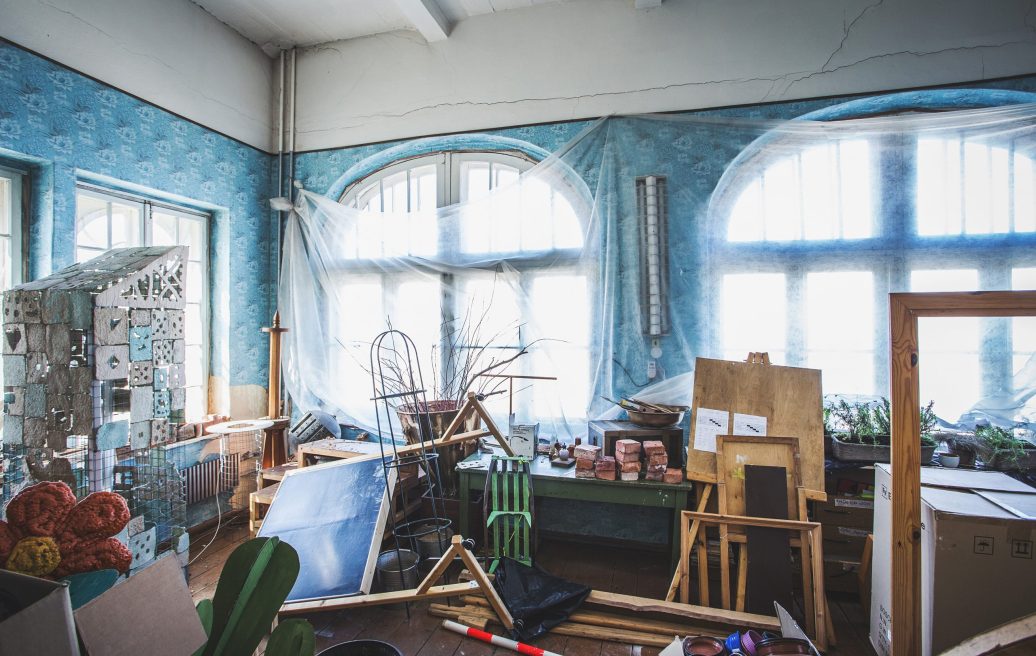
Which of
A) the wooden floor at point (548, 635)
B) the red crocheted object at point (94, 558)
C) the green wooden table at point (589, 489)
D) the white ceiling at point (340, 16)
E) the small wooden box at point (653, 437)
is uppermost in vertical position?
the white ceiling at point (340, 16)

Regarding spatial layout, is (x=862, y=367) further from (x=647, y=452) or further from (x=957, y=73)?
(x=957, y=73)

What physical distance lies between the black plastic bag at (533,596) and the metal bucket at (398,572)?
43cm

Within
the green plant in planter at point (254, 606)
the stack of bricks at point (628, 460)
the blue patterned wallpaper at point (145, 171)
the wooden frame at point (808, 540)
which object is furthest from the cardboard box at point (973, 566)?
the blue patterned wallpaper at point (145, 171)

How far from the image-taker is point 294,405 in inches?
163

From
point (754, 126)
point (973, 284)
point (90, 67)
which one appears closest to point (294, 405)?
point (90, 67)

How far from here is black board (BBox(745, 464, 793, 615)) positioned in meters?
2.42

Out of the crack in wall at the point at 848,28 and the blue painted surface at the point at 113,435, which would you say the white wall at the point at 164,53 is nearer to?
the blue painted surface at the point at 113,435

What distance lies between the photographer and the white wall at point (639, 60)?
9.73ft

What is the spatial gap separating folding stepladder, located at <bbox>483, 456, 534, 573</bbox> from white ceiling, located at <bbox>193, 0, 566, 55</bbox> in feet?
9.90

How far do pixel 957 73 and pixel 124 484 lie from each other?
4449 millimetres

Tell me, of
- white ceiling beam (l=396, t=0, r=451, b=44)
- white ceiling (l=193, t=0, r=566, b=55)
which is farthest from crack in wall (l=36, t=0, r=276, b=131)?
white ceiling beam (l=396, t=0, r=451, b=44)

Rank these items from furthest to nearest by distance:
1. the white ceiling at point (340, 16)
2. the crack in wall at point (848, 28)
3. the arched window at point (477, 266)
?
1. the white ceiling at point (340, 16)
2. the arched window at point (477, 266)
3. the crack in wall at point (848, 28)

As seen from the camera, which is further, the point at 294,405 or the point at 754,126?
the point at 294,405

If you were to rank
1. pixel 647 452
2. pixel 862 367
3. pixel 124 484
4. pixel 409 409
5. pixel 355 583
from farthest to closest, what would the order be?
pixel 409 409, pixel 862 367, pixel 647 452, pixel 355 583, pixel 124 484
